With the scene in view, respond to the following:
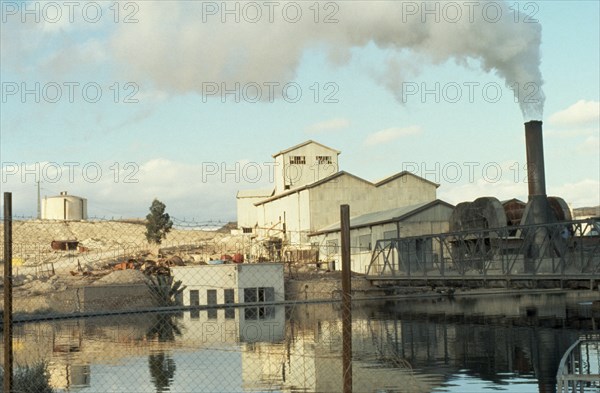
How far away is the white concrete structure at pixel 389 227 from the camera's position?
59938mm

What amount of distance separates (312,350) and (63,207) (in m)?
91.7

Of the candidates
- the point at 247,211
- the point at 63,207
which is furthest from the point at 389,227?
the point at 63,207

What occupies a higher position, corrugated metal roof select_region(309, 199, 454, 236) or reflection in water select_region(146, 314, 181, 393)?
corrugated metal roof select_region(309, 199, 454, 236)

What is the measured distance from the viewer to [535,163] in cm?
4341

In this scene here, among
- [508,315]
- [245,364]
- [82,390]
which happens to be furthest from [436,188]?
[82,390]

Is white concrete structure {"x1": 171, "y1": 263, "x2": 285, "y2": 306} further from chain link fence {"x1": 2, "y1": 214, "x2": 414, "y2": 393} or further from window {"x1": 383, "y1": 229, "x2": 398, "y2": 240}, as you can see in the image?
window {"x1": 383, "y1": 229, "x2": 398, "y2": 240}

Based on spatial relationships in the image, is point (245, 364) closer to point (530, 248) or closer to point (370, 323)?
point (370, 323)

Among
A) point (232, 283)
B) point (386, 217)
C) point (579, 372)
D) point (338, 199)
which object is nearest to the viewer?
point (579, 372)

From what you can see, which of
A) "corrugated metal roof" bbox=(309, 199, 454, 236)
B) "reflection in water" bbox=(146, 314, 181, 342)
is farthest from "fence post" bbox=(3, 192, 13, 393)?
"corrugated metal roof" bbox=(309, 199, 454, 236)

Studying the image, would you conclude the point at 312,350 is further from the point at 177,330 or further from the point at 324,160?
the point at 324,160

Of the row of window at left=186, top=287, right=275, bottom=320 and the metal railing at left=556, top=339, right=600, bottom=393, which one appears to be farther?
the row of window at left=186, top=287, right=275, bottom=320

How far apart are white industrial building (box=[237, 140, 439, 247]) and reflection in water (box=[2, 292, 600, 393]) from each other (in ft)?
93.7

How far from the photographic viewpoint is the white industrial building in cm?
7248

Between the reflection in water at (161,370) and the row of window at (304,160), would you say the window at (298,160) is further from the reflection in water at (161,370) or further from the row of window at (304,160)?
the reflection in water at (161,370)
